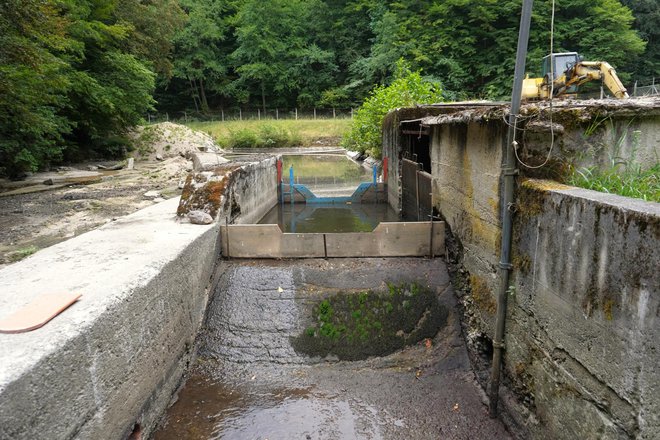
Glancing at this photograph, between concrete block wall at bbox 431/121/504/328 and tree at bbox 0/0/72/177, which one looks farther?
tree at bbox 0/0/72/177

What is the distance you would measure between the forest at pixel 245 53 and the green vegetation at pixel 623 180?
39.2ft

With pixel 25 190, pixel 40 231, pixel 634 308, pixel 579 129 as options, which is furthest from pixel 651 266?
pixel 25 190

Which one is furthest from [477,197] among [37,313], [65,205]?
[65,205]

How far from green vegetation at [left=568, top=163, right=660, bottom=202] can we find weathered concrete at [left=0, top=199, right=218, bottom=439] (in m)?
3.96

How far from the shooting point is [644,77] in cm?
4003

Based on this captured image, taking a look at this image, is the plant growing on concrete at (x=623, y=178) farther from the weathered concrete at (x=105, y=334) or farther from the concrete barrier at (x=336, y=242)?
the weathered concrete at (x=105, y=334)

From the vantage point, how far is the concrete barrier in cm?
682

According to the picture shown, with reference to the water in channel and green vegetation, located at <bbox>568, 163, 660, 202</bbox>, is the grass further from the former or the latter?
green vegetation, located at <bbox>568, 163, 660, 202</bbox>

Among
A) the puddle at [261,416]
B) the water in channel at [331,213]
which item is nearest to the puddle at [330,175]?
the water in channel at [331,213]

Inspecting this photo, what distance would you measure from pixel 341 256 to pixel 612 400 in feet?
14.3

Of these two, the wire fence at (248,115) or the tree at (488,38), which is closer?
the tree at (488,38)

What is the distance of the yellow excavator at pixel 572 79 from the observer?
34.3ft

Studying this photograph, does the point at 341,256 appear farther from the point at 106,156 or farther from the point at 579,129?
the point at 106,156

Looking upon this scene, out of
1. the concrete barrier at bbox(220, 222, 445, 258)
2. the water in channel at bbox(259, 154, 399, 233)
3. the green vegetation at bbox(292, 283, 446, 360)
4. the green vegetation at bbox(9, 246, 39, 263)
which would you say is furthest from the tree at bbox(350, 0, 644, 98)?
the green vegetation at bbox(9, 246, 39, 263)
